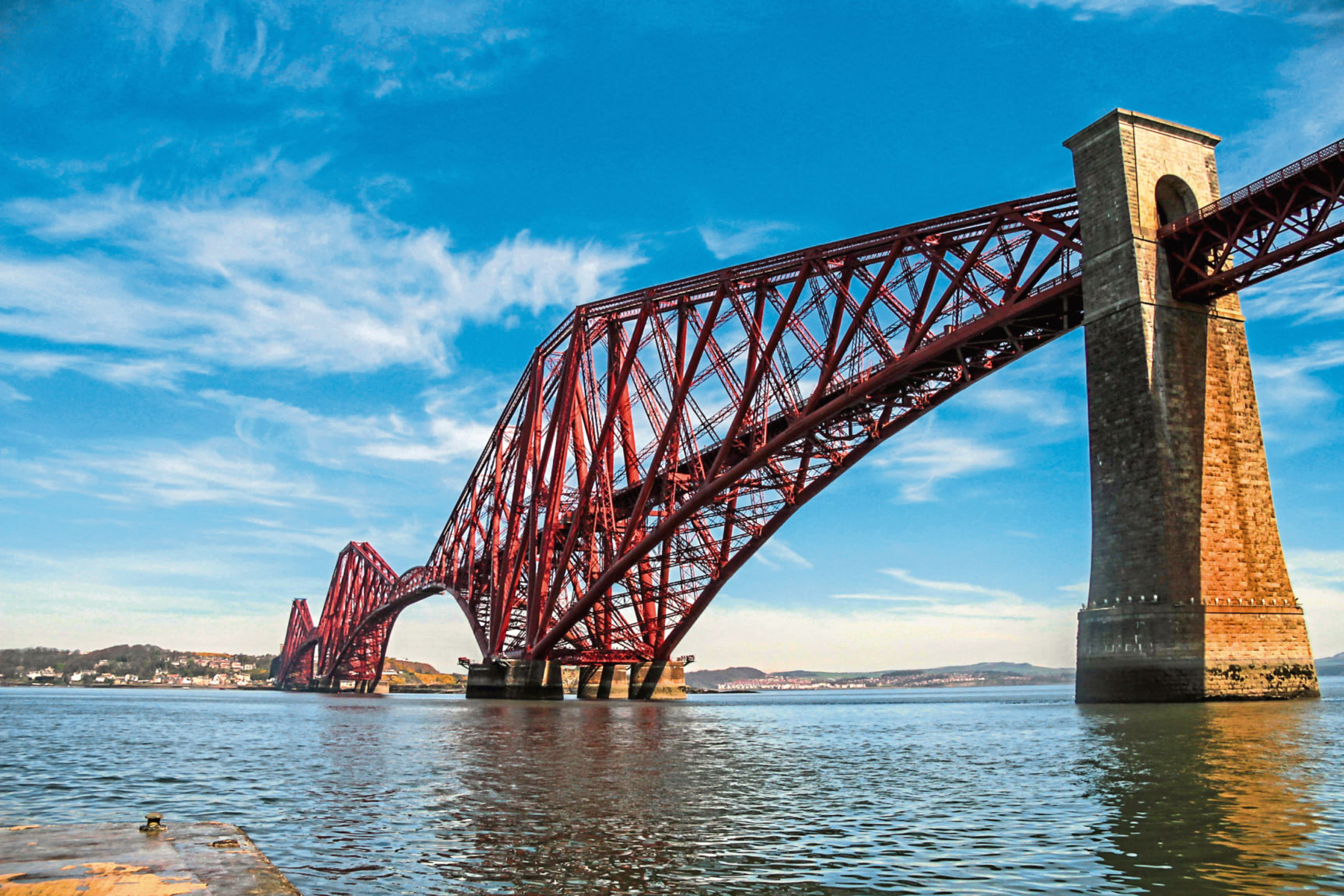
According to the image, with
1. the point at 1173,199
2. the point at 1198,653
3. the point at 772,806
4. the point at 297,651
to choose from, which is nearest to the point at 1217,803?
the point at 772,806

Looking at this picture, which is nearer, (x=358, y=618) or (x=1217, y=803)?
(x=1217, y=803)

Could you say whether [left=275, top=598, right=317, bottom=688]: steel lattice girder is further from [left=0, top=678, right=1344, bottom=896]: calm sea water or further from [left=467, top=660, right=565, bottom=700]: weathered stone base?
[left=0, top=678, right=1344, bottom=896]: calm sea water

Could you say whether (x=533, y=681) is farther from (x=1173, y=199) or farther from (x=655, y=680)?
(x=1173, y=199)

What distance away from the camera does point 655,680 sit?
56.0 meters

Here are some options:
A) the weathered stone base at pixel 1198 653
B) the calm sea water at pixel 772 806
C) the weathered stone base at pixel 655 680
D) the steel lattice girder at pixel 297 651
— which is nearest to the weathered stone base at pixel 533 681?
the weathered stone base at pixel 655 680

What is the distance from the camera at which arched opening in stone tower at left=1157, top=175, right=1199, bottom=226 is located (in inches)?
1198

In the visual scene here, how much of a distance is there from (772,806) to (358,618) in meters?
129

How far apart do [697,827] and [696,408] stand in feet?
124

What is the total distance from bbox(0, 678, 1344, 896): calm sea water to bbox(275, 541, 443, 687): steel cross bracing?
71661 millimetres

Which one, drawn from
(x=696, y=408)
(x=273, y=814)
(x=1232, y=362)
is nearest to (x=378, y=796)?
(x=273, y=814)

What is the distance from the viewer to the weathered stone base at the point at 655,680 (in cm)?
5581

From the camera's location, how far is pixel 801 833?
9.68 m

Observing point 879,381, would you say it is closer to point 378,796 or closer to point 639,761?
point 639,761

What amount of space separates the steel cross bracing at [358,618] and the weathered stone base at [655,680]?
36702 mm
